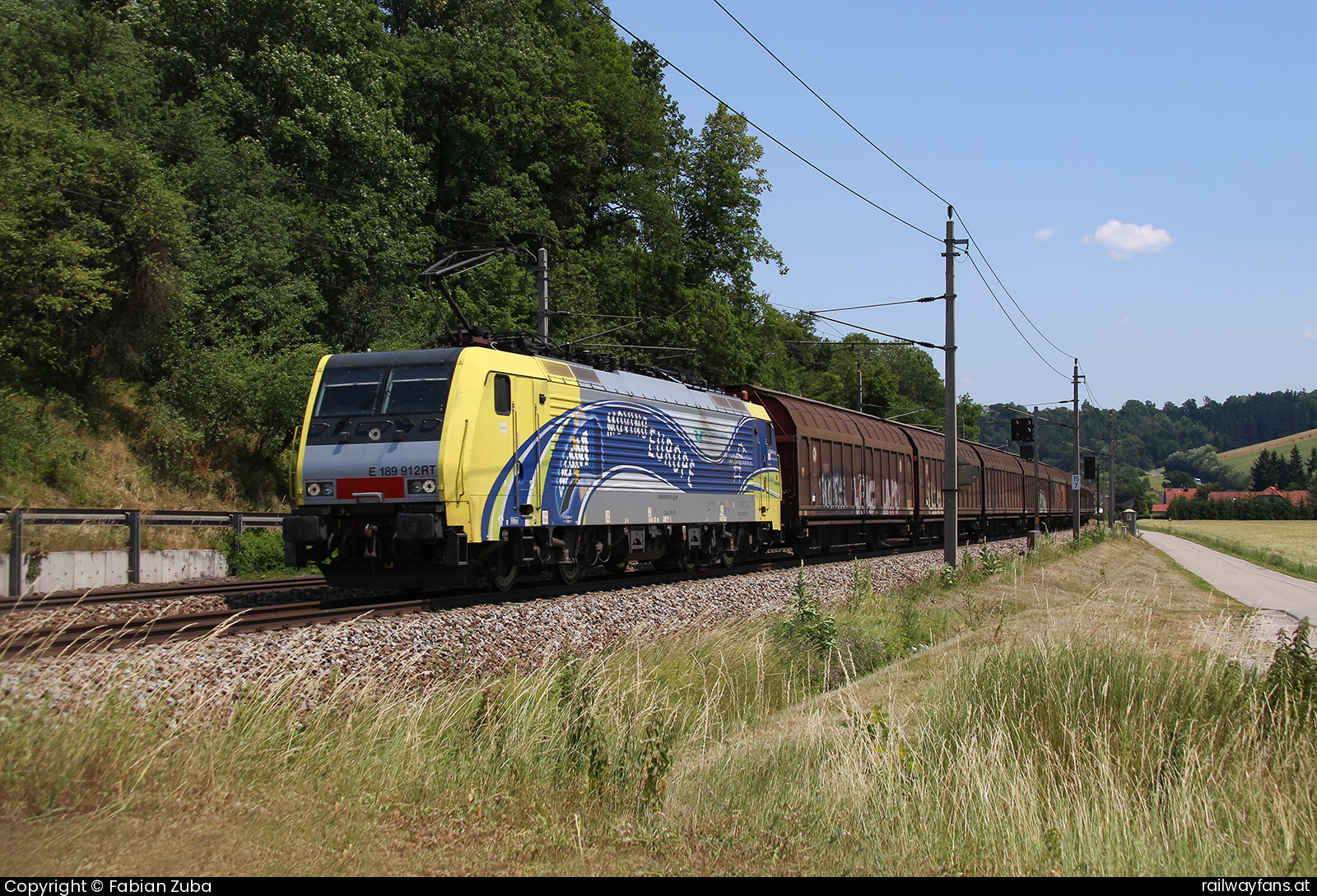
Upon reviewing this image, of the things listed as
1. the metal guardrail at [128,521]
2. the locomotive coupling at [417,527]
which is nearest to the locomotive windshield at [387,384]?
the locomotive coupling at [417,527]

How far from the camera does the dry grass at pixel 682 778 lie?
15.1 ft

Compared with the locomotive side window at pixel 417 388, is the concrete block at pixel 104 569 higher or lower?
lower

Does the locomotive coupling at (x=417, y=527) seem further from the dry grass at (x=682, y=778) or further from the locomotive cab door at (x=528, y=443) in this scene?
the dry grass at (x=682, y=778)

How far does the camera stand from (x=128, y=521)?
17.8 m

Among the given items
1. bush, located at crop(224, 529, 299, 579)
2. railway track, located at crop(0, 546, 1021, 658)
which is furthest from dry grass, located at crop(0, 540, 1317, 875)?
bush, located at crop(224, 529, 299, 579)

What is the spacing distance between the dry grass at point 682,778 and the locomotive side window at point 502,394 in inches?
211

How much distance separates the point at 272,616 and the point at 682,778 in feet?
23.5

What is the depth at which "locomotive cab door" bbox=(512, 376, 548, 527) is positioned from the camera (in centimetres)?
1383

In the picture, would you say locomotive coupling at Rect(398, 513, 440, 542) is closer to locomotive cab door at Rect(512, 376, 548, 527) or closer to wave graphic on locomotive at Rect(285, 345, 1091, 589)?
wave graphic on locomotive at Rect(285, 345, 1091, 589)

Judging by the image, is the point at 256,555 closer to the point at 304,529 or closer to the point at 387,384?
the point at 304,529

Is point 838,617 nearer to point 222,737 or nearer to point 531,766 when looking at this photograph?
point 531,766

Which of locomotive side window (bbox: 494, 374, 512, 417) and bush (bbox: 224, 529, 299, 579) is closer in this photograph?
locomotive side window (bbox: 494, 374, 512, 417)

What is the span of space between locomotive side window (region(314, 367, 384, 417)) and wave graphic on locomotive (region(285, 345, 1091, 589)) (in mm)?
25
